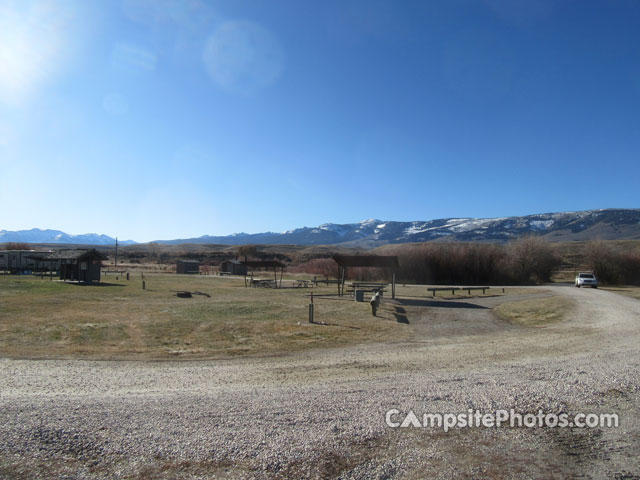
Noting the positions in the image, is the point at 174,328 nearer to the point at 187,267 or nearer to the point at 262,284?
the point at 262,284

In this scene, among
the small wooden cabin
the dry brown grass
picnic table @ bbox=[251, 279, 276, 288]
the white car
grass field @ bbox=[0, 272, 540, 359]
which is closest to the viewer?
grass field @ bbox=[0, 272, 540, 359]

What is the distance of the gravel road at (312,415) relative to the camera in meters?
4.97

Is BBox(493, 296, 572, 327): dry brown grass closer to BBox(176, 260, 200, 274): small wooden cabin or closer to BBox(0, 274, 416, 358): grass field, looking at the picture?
BBox(0, 274, 416, 358): grass field

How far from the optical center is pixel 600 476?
4.80 metres

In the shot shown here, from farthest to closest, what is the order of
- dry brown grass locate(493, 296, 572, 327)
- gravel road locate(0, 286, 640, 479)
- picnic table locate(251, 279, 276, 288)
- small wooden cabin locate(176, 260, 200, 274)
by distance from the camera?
small wooden cabin locate(176, 260, 200, 274), picnic table locate(251, 279, 276, 288), dry brown grass locate(493, 296, 572, 327), gravel road locate(0, 286, 640, 479)

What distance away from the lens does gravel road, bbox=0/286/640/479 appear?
16.3 ft

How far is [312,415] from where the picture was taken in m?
6.38

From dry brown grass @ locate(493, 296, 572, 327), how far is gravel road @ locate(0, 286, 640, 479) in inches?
A: 308

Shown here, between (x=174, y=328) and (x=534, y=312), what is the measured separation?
17.9 metres

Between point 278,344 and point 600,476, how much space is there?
1070 centimetres

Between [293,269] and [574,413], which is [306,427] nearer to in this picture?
[574,413]

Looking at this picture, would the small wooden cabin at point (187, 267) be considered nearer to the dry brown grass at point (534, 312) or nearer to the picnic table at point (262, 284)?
the picnic table at point (262, 284)

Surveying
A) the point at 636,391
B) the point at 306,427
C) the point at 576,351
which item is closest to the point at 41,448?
the point at 306,427

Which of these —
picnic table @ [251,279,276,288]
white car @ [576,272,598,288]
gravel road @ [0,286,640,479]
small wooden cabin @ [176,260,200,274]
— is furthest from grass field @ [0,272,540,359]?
small wooden cabin @ [176,260,200,274]
